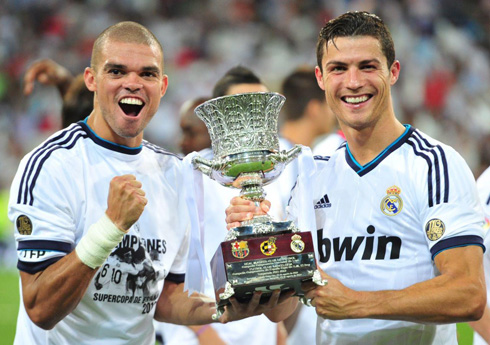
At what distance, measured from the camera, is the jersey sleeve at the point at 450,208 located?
3.02 m

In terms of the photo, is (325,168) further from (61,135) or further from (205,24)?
(205,24)

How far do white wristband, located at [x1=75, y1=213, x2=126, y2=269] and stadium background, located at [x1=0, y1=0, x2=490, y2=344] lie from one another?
36.0 feet

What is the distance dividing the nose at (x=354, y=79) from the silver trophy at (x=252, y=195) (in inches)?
13.1

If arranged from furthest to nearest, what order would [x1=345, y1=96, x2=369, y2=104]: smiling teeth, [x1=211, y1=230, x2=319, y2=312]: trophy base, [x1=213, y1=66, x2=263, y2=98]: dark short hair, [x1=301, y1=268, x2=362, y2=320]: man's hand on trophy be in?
1. [x1=213, y1=66, x2=263, y2=98]: dark short hair
2. [x1=345, y1=96, x2=369, y2=104]: smiling teeth
3. [x1=301, y1=268, x2=362, y2=320]: man's hand on trophy
4. [x1=211, y1=230, x2=319, y2=312]: trophy base

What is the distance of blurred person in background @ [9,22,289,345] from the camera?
122 inches

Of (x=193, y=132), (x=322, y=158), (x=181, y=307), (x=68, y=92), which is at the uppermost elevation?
(x=68, y=92)

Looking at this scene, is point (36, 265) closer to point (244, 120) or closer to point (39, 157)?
point (39, 157)

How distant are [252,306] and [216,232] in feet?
5.17

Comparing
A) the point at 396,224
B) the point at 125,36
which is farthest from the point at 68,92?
the point at 396,224

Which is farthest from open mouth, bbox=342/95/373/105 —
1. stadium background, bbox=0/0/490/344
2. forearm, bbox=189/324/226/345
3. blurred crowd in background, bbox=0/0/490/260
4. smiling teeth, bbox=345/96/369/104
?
stadium background, bbox=0/0/490/344

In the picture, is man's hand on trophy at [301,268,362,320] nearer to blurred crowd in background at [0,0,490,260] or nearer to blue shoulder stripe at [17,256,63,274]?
blue shoulder stripe at [17,256,63,274]

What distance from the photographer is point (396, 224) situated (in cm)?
322

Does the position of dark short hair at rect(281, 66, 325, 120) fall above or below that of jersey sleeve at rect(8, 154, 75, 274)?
above

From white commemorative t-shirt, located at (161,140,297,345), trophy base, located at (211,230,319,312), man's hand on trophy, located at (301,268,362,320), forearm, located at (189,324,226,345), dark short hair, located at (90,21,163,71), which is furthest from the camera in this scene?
forearm, located at (189,324,226,345)
